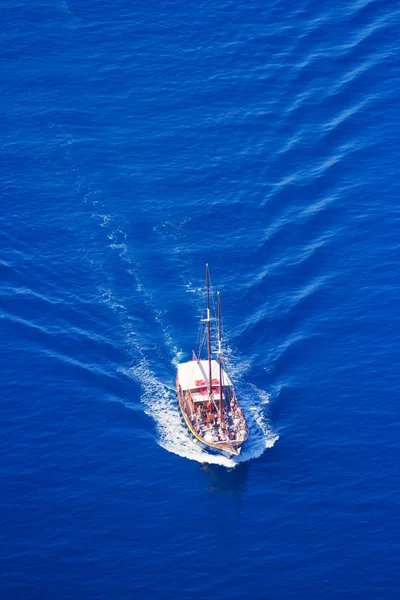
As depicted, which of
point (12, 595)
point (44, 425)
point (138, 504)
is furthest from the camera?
point (44, 425)

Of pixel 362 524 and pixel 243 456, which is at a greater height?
pixel 243 456

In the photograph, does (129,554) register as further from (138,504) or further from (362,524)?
(362,524)

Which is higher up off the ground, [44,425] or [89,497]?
[44,425]

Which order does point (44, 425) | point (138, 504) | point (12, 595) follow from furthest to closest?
point (44, 425) < point (138, 504) < point (12, 595)

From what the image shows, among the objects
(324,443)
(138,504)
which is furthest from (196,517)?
(324,443)

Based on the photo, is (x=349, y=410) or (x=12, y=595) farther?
(x=349, y=410)

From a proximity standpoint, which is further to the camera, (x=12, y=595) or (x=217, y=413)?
(x=217, y=413)

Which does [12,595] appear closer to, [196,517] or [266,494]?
[196,517]

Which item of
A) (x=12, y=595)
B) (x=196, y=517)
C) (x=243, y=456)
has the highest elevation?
(x=243, y=456)

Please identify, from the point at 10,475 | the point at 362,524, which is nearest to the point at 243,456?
the point at 362,524
